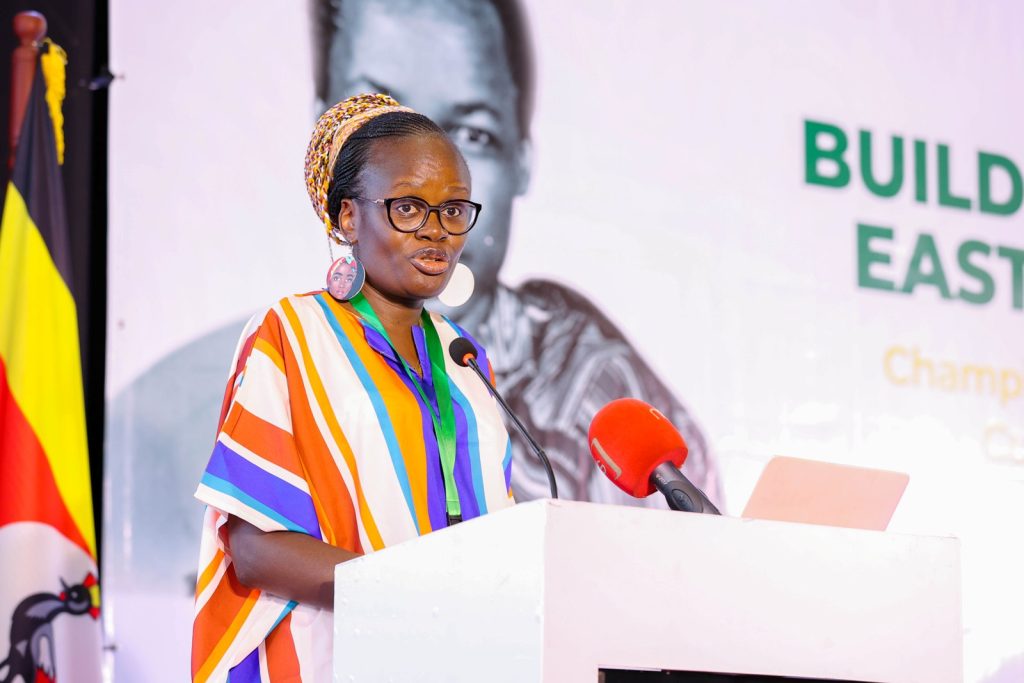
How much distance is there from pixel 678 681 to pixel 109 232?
101 inches

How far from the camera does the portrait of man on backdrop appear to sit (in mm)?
4027

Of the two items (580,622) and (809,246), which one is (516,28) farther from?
(580,622)

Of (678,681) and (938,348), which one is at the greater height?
(938,348)

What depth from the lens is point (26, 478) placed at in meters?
3.39

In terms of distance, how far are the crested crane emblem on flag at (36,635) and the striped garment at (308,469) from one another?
148cm

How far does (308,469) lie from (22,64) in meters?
2.04

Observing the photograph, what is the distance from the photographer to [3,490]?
340 centimetres

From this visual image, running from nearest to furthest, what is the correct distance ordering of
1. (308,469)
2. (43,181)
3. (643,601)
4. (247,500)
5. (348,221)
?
1. (643,601)
2. (247,500)
3. (308,469)
4. (348,221)
5. (43,181)

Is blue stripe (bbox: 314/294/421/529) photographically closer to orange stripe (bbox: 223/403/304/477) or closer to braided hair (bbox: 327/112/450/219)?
orange stripe (bbox: 223/403/304/477)

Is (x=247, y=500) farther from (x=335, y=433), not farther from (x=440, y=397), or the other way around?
(x=440, y=397)

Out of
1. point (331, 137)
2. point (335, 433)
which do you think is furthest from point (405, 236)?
point (335, 433)

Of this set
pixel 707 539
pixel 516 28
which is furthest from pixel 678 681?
pixel 516 28

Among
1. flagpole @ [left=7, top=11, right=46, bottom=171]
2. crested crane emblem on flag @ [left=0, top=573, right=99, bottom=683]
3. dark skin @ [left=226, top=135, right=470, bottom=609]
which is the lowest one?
crested crane emblem on flag @ [left=0, top=573, right=99, bottom=683]

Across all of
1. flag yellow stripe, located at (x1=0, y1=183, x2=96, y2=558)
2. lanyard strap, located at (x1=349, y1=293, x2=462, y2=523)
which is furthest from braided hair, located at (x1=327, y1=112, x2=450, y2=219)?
flag yellow stripe, located at (x1=0, y1=183, x2=96, y2=558)
